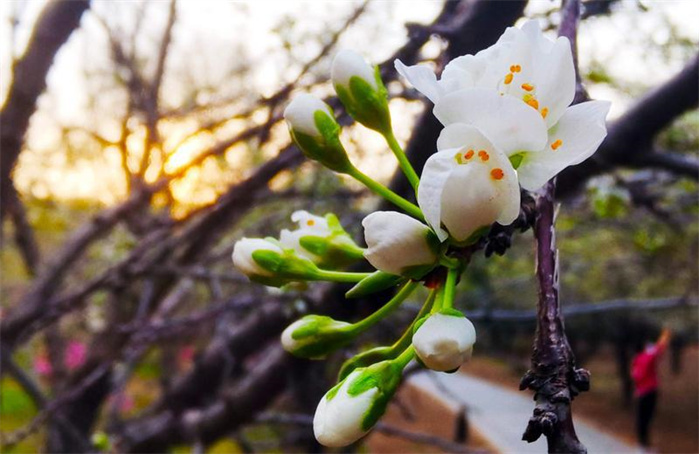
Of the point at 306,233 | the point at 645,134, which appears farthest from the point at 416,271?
the point at 645,134

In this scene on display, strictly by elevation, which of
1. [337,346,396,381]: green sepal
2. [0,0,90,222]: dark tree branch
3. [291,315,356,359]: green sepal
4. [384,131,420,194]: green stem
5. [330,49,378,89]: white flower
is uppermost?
[0,0,90,222]: dark tree branch

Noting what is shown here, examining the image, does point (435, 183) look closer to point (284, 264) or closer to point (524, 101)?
point (524, 101)

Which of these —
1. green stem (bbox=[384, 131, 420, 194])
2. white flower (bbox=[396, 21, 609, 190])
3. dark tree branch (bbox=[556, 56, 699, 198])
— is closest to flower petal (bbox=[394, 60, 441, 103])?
white flower (bbox=[396, 21, 609, 190])

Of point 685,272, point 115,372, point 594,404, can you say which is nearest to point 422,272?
point 115,372

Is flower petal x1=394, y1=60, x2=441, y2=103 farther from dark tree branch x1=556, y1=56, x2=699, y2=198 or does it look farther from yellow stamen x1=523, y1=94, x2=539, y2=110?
dark tree branch x1=556, y1=56, x2=699, y2=198

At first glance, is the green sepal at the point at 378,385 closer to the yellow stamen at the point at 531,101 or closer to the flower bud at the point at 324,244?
the flower bud at the point at 324,244

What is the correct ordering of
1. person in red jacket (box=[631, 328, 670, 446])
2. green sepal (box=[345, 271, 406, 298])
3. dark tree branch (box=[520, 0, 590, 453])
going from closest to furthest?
1. dark tree branch (box=[520, 0, 590, 453])
2. green sepal (box=[345, 271, 406, 298])
3. person in red jacket (box=[631, 328, 670, 446])
